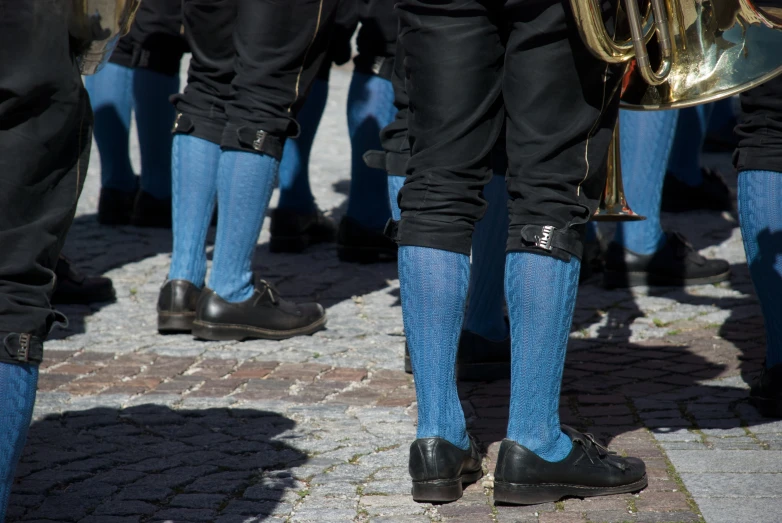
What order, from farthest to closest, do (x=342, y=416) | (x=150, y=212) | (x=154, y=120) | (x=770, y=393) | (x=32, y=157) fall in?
(x=150, y=212), (x=154, y=120), (x=342, y=416), (x=770, y=393), (x=32, y=157)

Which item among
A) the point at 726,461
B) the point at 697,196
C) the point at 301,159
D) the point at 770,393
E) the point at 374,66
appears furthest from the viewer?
the point at 697,196

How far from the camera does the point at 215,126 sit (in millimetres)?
4133

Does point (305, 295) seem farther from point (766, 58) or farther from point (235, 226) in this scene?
point (766, 58)

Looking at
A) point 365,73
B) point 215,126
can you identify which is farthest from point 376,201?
point 215,126

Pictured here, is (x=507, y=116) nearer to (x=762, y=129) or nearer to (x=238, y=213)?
(x=762, y=129)

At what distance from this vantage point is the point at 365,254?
5215mm

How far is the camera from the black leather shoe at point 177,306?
413 cm

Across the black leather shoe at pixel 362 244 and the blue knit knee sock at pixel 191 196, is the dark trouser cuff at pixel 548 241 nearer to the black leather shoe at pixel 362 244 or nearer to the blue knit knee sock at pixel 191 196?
the blue knit knee sock at pixel 191 196

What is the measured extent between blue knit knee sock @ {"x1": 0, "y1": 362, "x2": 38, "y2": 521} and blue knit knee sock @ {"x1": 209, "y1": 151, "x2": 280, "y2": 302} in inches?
78.5

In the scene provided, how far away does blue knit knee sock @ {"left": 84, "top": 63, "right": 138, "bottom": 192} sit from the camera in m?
5.69

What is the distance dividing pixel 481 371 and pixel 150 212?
2.81m

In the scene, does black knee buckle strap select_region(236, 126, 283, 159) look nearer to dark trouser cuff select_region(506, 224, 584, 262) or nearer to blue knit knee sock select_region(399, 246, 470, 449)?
blue knit knee sock select_region(399, 246, 470, 449)

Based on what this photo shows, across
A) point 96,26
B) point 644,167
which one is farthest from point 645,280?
point 96,26

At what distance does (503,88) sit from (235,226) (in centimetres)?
172
